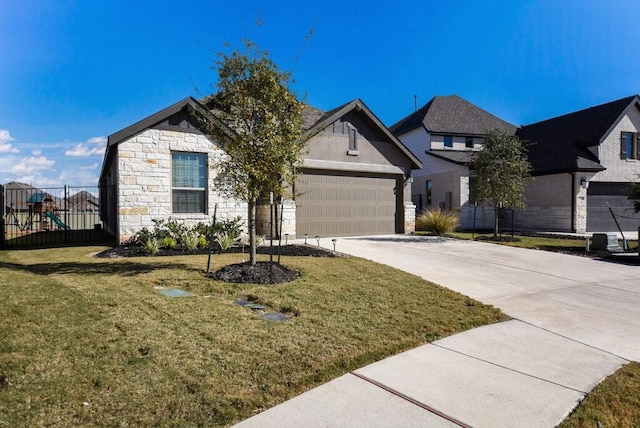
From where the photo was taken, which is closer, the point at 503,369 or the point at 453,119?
the point at 503,369

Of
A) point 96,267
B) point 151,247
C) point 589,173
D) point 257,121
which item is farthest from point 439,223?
point 96,267

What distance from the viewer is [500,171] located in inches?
612

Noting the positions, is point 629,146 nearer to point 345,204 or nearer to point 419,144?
point 419,144

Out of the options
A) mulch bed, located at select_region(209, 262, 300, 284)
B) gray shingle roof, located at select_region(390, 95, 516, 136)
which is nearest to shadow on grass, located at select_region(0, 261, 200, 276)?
mulch bed, located at select_region(209, 262, 300, 284)

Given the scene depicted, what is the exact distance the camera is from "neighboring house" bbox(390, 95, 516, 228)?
22484 mm

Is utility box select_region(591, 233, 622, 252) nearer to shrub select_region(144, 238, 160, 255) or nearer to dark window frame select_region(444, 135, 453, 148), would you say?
dark window frame select_region(444, 135, 453, 148)

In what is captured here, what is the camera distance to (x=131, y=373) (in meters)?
3.47

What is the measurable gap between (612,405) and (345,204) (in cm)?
1336

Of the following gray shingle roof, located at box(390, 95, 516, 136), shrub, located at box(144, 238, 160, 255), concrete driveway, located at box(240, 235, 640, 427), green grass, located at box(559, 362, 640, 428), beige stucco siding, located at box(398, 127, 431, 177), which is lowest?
green grass, located at box(559, 362, 640, 428)

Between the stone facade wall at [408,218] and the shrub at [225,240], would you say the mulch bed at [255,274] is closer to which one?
the shrub at [225,240]

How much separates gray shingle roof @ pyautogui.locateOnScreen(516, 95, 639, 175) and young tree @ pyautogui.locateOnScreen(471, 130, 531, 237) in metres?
5.90

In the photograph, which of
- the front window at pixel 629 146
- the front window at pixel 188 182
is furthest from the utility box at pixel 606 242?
the front window at pixel 188 182

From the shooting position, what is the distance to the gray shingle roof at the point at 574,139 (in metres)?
20.3

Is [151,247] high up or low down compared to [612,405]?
up
